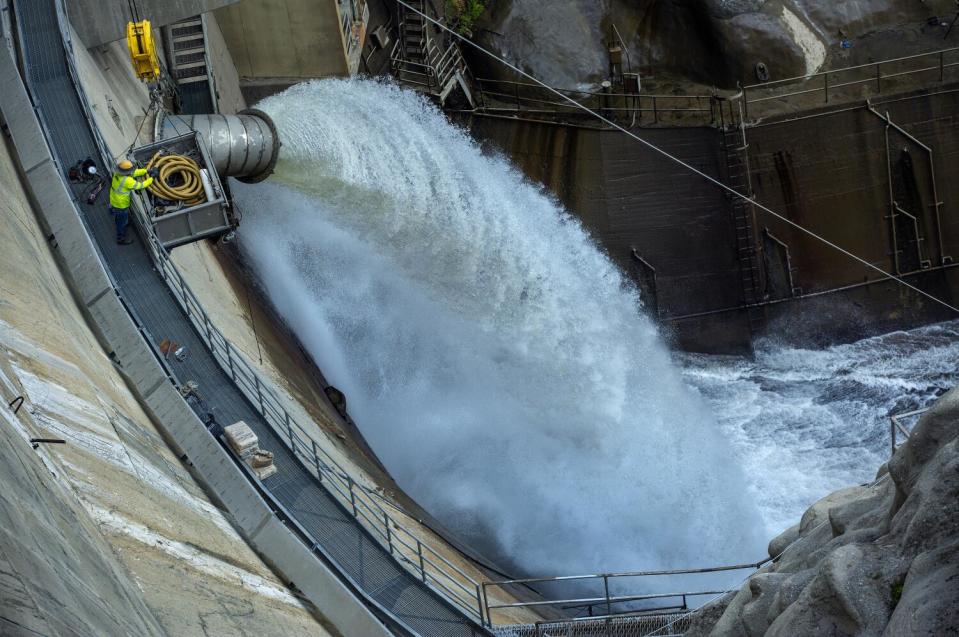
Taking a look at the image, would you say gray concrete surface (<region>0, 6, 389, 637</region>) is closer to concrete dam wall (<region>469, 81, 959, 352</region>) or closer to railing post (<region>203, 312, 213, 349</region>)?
railing post (<region>203, 312, 213, 349</region>)

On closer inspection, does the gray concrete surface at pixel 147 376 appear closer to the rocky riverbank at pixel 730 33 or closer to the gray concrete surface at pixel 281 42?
the gray concrete surface at pixel 281 42

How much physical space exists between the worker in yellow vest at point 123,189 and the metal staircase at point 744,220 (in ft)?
38.8

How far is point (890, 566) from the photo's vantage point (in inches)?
261

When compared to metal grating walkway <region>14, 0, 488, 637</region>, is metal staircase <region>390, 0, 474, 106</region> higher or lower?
higher

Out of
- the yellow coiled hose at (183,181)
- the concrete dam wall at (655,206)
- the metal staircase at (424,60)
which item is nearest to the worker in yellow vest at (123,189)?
the yellow coiled hose at (183,181)

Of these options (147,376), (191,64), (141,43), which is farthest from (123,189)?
(191,64)

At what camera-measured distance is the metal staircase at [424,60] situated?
2048cm

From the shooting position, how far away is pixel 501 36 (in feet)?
70.7

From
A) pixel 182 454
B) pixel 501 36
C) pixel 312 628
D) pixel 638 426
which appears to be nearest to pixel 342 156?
A: pixel 501 36

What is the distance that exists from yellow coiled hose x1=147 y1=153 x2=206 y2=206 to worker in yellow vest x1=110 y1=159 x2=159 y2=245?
17.2 inches

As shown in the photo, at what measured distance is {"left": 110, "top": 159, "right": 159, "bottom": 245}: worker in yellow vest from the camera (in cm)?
1241

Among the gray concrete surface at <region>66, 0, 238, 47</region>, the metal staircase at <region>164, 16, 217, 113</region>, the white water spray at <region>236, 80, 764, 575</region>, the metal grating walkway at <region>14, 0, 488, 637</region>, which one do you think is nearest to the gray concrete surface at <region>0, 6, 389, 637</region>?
the metal grating walkway at <region>14, 0, 488, 637</region>

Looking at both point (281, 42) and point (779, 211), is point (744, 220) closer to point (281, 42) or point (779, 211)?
point (779, 211)

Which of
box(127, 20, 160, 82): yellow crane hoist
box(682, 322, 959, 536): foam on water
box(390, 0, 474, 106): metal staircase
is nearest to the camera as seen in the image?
box(127, 20, 160, 82): yellow crane hoist
